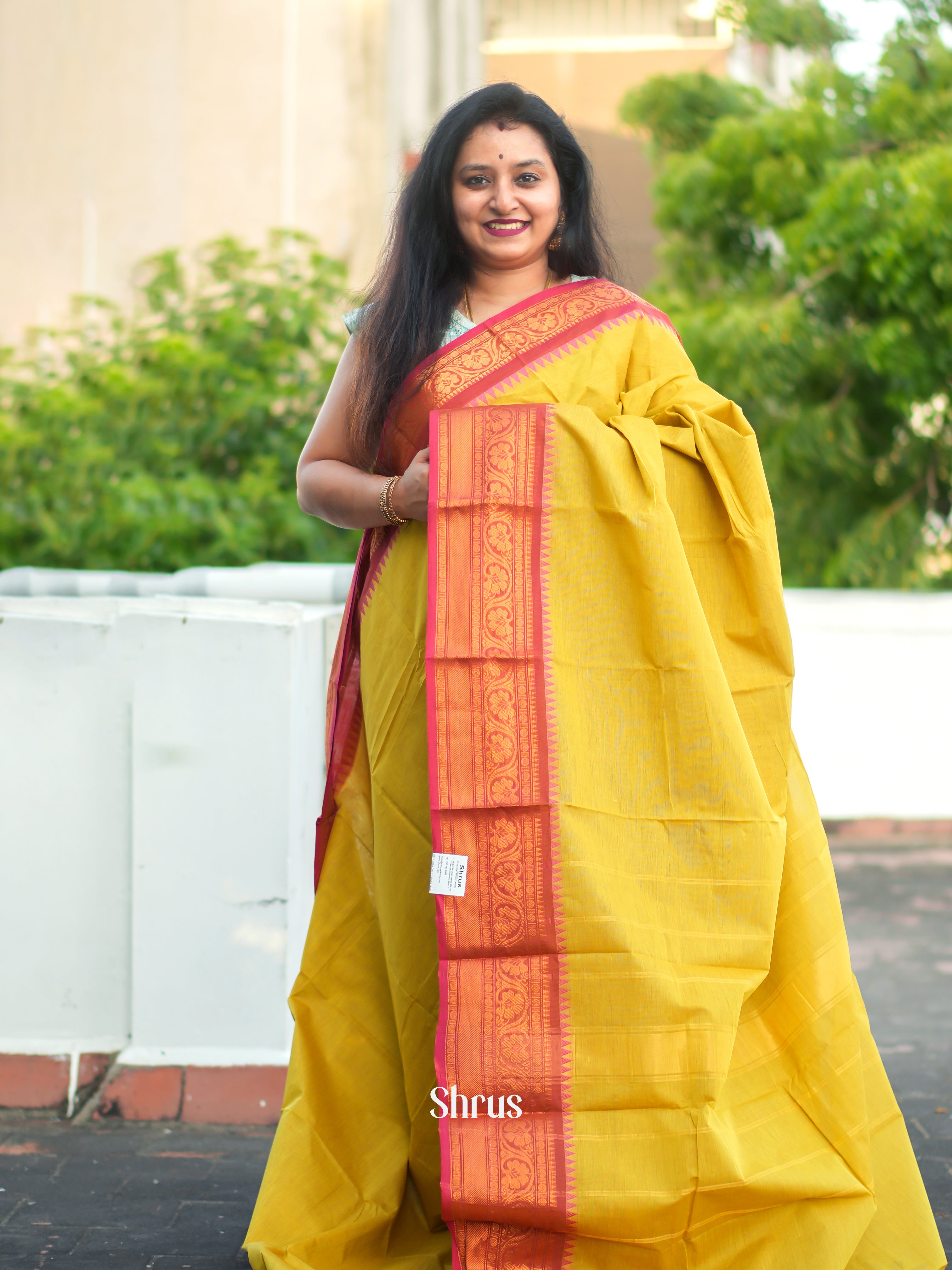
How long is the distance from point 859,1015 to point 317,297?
461cm

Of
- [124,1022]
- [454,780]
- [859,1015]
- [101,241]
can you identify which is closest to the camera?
[454,780]

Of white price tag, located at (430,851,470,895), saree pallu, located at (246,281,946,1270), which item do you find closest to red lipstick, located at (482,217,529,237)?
saree pallu, located at (246,281,946,1270)

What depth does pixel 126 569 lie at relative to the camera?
512 centimetres

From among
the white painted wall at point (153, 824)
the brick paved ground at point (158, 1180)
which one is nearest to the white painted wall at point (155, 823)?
the white painted wall at point (153, 824)

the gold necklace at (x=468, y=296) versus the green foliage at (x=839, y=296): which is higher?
the green foliage at (x=839, y=296)

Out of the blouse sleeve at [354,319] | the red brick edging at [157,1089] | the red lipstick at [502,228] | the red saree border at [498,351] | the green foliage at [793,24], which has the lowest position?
the red brick edging at [157,1089]

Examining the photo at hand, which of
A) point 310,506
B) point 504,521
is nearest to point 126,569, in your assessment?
point 310,506

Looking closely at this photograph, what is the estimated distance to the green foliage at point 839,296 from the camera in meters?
4.79

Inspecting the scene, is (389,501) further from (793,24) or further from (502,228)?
(793,24)

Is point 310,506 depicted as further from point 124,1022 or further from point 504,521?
point 124,1022

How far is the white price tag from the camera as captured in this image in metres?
1.68

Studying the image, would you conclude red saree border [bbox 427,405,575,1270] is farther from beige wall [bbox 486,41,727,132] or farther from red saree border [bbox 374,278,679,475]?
beige wall [bbox 486,41,727,132]

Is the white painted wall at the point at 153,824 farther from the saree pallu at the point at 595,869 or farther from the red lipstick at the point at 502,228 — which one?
the red lipstick at the point at 502,228

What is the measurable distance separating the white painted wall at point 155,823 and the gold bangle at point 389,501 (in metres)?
0.69
